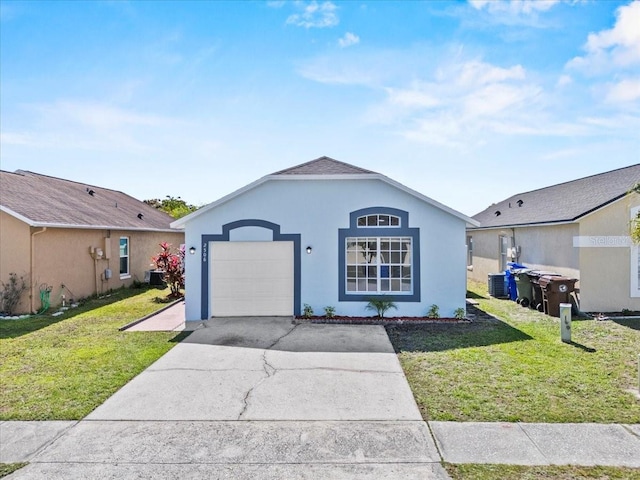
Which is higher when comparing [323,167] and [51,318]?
[323,167]

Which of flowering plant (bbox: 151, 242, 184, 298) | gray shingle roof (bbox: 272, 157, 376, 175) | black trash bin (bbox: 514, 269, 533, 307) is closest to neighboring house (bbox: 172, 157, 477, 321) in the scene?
gray shingle roof (bbox: 272, 157, 376, 175)

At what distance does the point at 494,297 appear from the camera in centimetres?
1591

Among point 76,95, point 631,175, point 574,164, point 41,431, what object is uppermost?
point 76,95

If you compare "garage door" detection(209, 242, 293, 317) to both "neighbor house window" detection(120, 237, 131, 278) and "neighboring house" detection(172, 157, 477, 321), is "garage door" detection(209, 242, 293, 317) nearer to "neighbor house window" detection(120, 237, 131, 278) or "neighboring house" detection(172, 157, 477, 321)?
"neighboring house" detection(172, 157, 477, 321)

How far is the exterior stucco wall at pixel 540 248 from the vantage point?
42.3ft

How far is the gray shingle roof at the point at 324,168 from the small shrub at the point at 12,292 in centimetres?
941

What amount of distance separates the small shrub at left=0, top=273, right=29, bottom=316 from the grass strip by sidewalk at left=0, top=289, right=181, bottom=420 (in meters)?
1.20

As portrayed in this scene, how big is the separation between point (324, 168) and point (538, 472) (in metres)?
9.86

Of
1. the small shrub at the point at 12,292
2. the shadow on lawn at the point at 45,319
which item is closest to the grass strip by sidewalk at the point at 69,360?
the shadow on lawn at the point at 45,319

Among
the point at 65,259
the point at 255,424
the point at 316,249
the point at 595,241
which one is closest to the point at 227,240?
the point at 316,249

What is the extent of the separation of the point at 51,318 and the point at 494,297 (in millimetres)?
16218

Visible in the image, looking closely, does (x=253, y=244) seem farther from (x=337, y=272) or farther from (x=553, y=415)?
(x=553, y=415)

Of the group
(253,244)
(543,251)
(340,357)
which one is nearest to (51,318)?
(253,244)

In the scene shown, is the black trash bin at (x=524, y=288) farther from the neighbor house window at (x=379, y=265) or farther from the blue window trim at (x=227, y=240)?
the blue window trim at (x=227, y=240)
